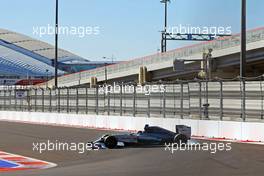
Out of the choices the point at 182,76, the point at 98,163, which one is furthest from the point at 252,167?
the point at 182,76

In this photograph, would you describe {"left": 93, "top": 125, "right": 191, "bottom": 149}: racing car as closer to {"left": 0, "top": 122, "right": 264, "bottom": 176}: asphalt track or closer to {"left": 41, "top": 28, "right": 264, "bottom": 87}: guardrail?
{"left": 0, "top": 122, "right": 264, "bottom": 176}: asphalt track

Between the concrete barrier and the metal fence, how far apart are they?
447mm

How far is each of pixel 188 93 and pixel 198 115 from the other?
116cm

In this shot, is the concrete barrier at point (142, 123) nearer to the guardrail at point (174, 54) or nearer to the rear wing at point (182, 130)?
the rear wing at point (182, 130)

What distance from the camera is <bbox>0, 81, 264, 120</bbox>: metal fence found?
21.5m

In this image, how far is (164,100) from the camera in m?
26.6

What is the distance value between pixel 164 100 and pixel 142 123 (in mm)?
1535

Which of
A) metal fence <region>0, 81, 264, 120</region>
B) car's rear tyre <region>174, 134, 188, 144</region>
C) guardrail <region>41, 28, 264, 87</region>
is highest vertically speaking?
guardrail <region>41, 28, 264, 87</region>

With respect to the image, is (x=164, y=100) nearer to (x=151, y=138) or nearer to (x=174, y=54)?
(x=151, y=138)

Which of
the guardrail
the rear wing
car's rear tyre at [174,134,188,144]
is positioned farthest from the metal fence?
the guardrail

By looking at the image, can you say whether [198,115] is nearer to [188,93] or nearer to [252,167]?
[188,93]

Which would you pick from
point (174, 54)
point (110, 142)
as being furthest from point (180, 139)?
point (174, 54)

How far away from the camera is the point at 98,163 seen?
13.5 m

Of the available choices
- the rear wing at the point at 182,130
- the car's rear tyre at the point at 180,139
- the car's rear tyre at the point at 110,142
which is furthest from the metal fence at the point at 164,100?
the car's rear tyre at the point at 110,142
